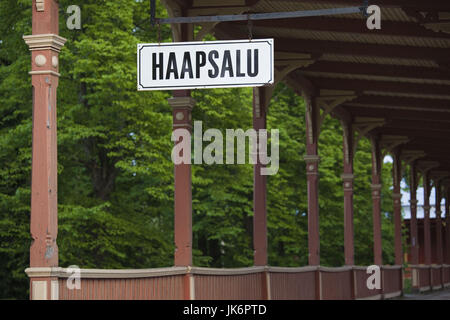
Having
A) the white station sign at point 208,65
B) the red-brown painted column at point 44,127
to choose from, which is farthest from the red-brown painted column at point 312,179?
the red-brown painted column at point 44,127

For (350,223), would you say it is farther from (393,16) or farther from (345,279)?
(393,16)

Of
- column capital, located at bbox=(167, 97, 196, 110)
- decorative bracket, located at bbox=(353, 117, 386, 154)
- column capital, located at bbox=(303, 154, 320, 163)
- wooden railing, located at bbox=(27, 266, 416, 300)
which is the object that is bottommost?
wooden railing, located at bbox=(27, 266, 416, 300)

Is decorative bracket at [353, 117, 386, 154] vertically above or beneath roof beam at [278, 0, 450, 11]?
beneath

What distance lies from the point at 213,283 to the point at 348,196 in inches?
458

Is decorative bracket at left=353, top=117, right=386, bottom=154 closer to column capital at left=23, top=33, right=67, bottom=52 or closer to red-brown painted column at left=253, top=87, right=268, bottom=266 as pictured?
red-brown painted column at left=253, top=87, right=268, bottom=266

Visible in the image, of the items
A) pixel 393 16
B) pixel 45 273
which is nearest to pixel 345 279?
pixel 393 16

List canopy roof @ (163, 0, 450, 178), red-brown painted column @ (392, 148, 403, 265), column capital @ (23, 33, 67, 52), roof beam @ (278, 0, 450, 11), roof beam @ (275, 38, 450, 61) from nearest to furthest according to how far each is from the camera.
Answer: column capital @ (23, 33, 67, 52)
roof beam @ (278, 0, 450, 11)
canopy roof @ (163, 0, 450, 178)
roof beam @ (275, 38, 450, 61)
red-brown painted column @ (392, 148, 403, 265)

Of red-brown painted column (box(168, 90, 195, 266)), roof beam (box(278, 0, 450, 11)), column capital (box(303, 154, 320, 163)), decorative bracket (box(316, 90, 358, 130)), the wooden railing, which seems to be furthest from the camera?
decorative bracket (box(316, 90, 358, 130))

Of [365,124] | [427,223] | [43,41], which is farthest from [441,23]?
[427,223]

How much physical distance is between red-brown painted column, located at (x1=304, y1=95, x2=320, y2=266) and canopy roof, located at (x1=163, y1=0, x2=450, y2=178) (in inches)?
27.6

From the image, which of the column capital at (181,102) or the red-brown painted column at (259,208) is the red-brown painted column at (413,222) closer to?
the red-brown painted column at (259,208)

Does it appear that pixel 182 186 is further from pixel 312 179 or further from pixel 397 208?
pixel 397 208

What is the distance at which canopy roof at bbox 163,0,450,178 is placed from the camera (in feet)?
49.6

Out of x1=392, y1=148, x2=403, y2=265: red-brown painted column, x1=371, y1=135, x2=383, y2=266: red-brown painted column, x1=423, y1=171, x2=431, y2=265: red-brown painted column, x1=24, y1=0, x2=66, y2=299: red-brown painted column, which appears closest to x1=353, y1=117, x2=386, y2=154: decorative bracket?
x1=371, y1=135, x2=383, y2=266: red-brown painted column
